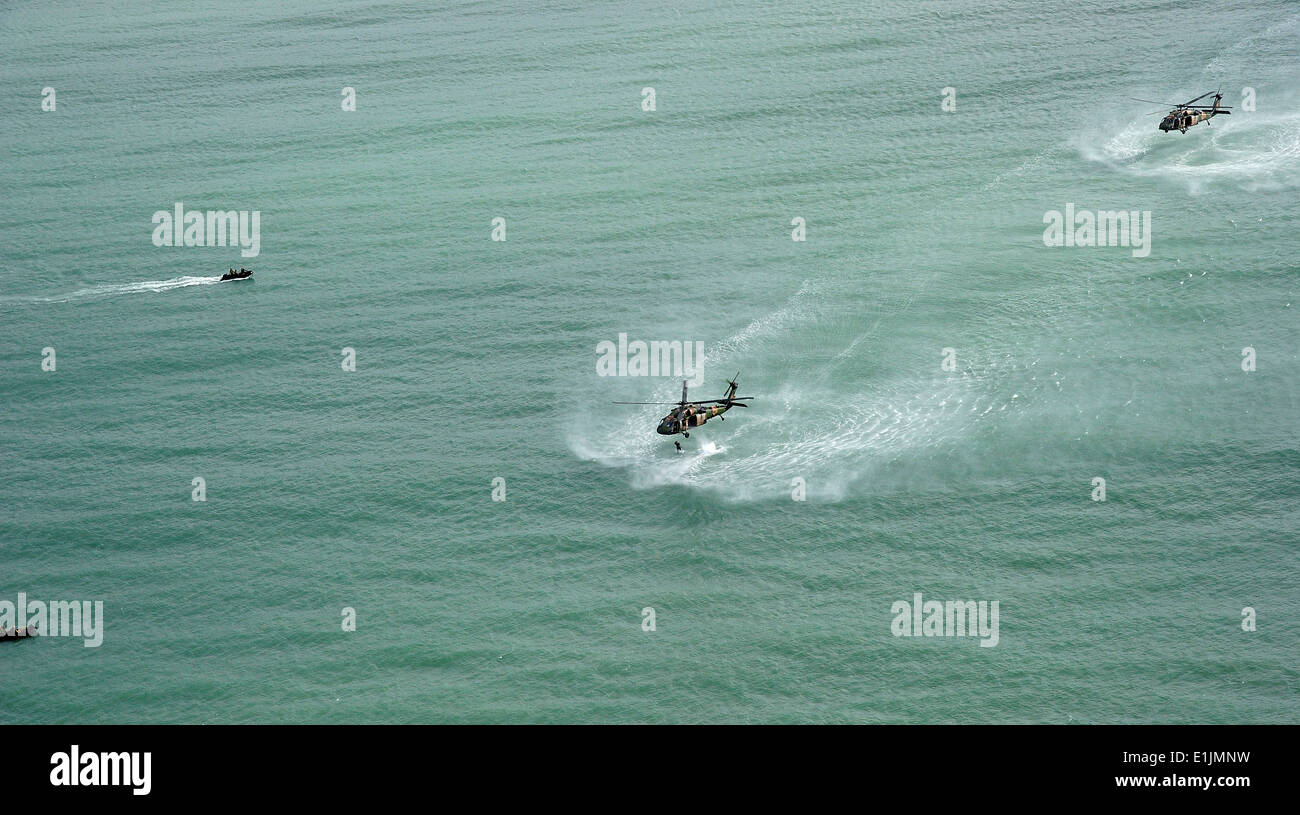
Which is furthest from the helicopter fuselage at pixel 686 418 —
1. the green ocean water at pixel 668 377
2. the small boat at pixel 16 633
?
the small boat at pixel 16 633

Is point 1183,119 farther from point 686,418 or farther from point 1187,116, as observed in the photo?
point 686,418

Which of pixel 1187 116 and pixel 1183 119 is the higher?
pixel 1187 116

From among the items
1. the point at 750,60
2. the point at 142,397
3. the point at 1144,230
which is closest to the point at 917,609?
the point at 1144,230

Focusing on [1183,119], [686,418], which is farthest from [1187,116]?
[686,418]

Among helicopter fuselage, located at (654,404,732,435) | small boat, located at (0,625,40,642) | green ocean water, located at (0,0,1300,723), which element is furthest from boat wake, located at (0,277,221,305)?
helicopter fuselage, located at (654,404,732,435)

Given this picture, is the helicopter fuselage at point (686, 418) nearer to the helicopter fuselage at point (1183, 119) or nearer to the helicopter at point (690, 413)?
the helicopter at point (690, 413)

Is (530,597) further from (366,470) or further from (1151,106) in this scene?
(1151,106)
